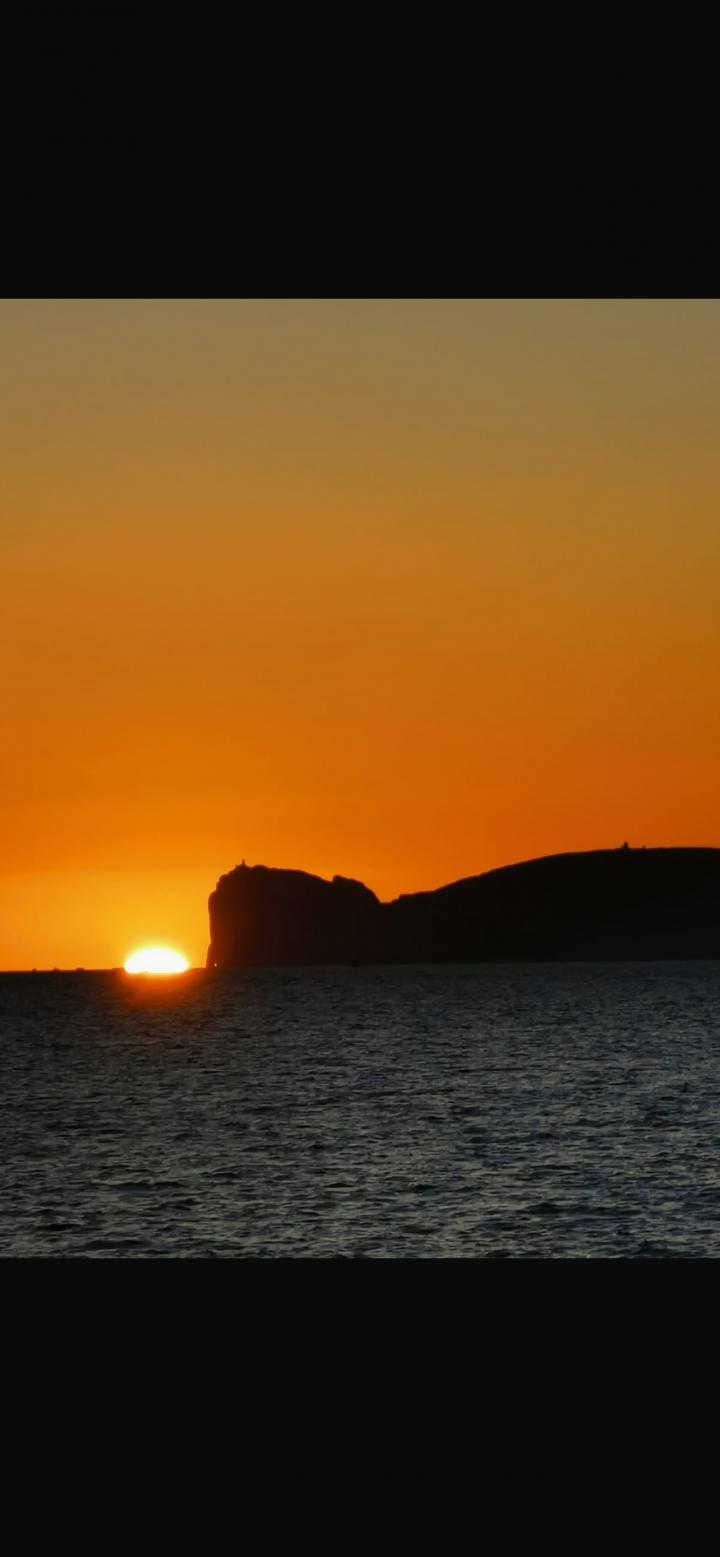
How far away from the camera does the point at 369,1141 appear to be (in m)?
39.1

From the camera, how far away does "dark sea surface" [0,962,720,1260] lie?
2556cm

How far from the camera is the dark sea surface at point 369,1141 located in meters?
25.6

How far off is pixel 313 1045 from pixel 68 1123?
34.4 m
